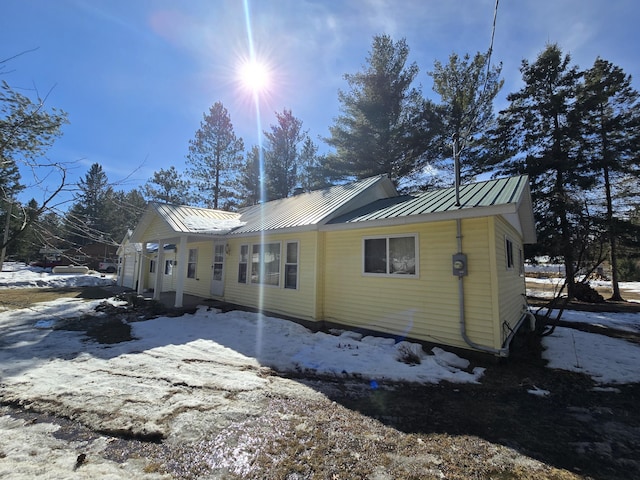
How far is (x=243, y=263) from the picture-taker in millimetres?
10172

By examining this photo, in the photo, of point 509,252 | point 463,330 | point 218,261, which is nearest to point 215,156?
point 218,261

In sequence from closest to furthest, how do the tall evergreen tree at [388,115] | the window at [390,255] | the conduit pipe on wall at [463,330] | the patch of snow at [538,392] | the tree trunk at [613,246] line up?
the patch of snow at [538,392] → the conduit pipe on wall at [463,330] → the window at [390,255] → the tree trunk at [613,246] → the tall evergreen tree at [388,115]

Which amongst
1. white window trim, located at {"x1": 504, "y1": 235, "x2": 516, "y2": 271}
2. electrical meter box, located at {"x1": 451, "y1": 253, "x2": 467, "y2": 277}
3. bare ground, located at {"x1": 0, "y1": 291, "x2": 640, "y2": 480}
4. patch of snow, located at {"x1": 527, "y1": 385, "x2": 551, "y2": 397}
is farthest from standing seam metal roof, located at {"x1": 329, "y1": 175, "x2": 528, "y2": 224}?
bare ground, located at {"x1": 0, "y1": 291, "x2": 640, "y2": 480}

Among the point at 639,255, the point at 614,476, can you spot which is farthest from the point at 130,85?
the point at 639,255

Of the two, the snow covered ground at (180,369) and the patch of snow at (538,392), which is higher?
the snow covered ground at (180,369)

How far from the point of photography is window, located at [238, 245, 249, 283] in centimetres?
1004

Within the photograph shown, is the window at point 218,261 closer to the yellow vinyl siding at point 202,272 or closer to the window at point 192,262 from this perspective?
the yellow vinyl siding at point 202,272

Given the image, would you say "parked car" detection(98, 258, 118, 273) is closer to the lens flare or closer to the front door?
the front door

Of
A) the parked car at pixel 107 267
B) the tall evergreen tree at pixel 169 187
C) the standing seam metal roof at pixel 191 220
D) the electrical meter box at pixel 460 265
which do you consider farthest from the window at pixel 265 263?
the parked car at pixel 107 267

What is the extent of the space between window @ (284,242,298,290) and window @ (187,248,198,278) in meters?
6.45

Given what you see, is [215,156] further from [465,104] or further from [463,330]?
[463,330]

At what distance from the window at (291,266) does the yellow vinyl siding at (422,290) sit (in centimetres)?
117

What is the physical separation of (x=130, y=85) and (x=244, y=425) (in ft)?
25.3

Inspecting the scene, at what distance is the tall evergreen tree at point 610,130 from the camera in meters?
15.5
